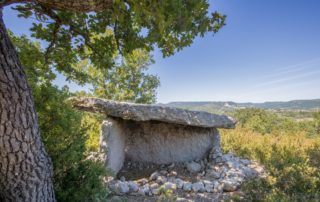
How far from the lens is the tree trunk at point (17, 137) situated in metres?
1.81

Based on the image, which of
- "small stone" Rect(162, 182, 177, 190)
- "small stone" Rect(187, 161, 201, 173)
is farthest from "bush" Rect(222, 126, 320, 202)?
"small stone" Rect(187, 161, 201, 173)

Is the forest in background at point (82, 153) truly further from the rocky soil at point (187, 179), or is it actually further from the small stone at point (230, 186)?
the rocky soil at point (187, 179)

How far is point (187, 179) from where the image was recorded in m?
5.23

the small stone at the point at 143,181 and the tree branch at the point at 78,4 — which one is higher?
the tree branch at the point at 78,4

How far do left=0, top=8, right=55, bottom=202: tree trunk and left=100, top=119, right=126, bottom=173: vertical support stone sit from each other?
9.42 ft

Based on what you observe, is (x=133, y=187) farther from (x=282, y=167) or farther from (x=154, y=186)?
(x=282, y=167)

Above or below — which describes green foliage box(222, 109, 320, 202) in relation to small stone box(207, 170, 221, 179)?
above

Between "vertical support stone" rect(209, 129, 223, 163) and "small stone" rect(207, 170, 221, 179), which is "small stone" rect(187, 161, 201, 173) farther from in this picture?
"vertical support stone" rect(209, 129, 223, 163)

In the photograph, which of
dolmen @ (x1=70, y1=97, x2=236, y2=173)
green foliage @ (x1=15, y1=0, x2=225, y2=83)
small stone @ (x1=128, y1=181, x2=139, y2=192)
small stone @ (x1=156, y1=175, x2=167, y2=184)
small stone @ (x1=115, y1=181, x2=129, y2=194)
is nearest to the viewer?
green foliage @ (x1=15, y1=0, x2=225, y2=83)

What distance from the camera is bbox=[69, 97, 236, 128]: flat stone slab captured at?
5109 millimetres

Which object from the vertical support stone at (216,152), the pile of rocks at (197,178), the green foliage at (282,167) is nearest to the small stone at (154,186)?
the pile of rocks at (197,178)

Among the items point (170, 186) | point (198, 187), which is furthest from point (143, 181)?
point (198, 187)

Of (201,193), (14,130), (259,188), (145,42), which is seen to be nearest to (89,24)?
(145,42)

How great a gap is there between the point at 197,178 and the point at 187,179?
0.25m
